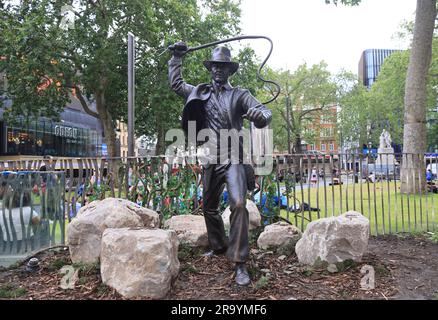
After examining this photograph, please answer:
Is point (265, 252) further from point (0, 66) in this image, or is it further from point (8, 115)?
point (8, 115)

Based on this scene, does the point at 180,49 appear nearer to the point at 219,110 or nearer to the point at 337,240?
the point at 219,110

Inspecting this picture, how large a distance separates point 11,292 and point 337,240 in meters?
3.53

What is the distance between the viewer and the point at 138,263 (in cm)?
355

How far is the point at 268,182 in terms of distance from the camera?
21.8ft

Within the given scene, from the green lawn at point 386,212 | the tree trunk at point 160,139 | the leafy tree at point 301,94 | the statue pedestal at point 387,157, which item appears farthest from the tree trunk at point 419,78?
the leafy tree at point 301,94

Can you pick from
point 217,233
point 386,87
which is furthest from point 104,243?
point 386,87

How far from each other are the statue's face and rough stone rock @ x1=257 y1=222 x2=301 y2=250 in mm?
2238

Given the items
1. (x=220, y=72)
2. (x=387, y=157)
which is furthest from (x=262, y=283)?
(x=387, y=157)

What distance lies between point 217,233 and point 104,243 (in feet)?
4.68

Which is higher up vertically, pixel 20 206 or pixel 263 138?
pixel 263 138

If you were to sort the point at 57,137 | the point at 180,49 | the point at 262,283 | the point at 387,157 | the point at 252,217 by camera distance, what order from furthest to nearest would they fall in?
the point at 57,137 → the point at 387,157 → the point at 252,217 → the point at 180,49 → the point at 262,283

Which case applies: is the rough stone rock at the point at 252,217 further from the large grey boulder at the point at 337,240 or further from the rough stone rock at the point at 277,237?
the large grey boulder at the point at 337,240

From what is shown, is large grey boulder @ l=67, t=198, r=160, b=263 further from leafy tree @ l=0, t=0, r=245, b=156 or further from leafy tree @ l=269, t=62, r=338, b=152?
leafy tree @ l=269, t=62, r=338, b=152

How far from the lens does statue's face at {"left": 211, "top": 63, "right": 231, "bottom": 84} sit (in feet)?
14.5
